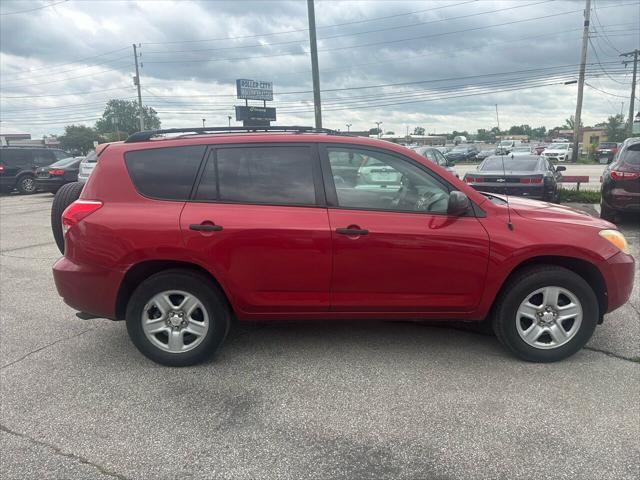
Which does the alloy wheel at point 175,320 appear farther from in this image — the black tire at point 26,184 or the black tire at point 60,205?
the black tire at point 26,184

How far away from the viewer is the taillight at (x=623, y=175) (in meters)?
7.97

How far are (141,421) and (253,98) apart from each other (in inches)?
816

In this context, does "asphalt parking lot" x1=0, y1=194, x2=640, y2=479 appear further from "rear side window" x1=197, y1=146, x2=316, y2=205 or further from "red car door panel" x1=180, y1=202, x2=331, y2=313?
"rear side window" x1=197, y1=146, x2=316, y2=205

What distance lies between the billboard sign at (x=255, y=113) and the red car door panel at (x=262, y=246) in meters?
18.5

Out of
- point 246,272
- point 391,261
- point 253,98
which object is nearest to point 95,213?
point 246,272

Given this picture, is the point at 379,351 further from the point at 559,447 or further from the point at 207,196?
the point at 207,196

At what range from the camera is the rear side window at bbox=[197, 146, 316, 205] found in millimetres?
3549

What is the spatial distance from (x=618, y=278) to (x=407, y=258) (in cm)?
160

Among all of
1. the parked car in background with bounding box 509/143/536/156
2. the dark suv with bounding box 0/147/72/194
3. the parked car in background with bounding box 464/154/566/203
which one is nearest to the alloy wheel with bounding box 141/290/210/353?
the parked car in background with bounding box 464/154/566/203

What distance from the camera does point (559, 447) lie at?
106 inches

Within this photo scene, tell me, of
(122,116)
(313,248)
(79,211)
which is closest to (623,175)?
(313,248)

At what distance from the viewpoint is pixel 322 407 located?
3.12 m

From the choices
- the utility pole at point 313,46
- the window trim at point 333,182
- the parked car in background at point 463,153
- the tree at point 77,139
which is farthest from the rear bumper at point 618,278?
the tree at point 77,139

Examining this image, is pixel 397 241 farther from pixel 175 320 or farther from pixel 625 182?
pixel 625 182
